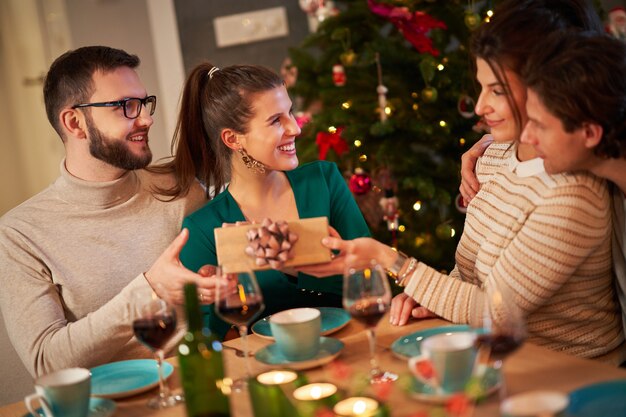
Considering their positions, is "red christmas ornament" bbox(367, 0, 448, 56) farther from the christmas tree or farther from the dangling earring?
the dangling earring

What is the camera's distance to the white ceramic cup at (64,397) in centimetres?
133

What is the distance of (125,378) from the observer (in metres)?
1.60

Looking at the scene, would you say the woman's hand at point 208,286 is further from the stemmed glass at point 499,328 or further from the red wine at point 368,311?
the stemmed glass at point 499,328

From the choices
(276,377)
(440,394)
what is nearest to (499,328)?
(440,394)

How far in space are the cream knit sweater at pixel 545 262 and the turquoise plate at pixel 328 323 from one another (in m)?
0.16

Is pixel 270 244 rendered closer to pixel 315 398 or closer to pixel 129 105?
pixel 315 398

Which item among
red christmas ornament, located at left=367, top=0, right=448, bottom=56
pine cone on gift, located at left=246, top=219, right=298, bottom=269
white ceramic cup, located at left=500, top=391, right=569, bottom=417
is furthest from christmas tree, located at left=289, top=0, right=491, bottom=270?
white ceramic cup, located at left=500, top=391, right=569, bottom=417

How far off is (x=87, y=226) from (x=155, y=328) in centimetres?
88

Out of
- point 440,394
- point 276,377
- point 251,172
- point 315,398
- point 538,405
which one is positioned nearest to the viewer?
point 538,405

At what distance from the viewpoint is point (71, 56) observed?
2340mm

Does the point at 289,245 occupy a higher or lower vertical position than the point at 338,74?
lower

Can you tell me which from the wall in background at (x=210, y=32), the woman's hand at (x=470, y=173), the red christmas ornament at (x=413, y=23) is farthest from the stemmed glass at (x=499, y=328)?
the wall in background at (x=210, y=32)

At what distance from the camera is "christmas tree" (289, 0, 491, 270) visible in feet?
10.0

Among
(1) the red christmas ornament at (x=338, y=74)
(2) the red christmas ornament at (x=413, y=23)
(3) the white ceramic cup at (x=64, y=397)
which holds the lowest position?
(3) the white ceramic cup at (x=64, y=397)
